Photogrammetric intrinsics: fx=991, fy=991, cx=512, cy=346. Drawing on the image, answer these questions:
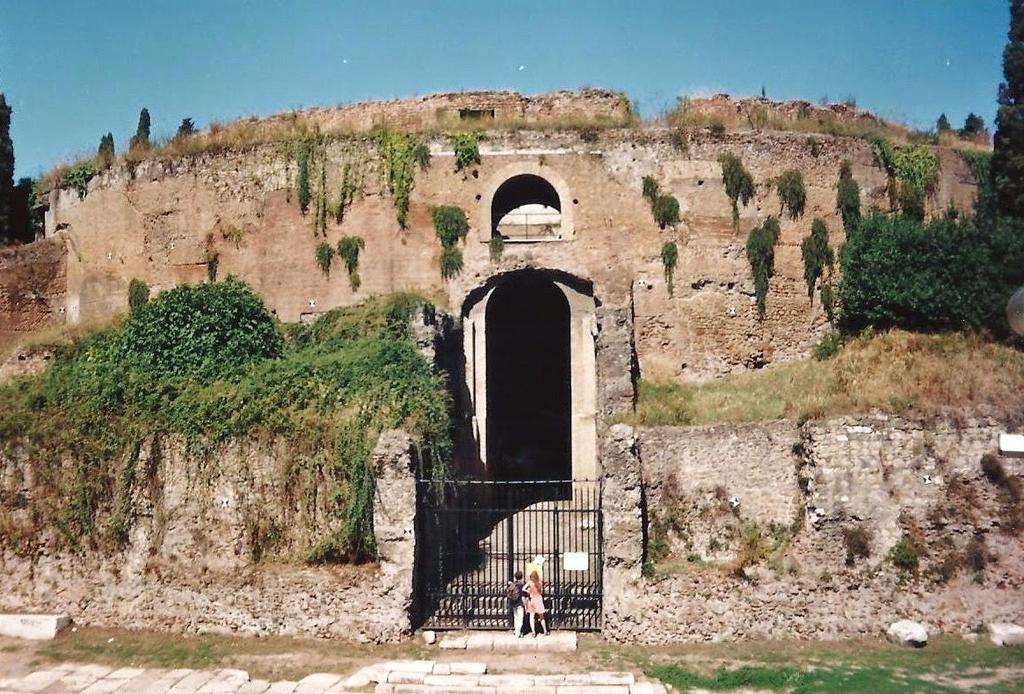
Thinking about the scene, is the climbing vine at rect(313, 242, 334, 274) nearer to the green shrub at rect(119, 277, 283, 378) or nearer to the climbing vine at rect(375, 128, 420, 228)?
the climbing vine at rect(375, 128, 420, 228)

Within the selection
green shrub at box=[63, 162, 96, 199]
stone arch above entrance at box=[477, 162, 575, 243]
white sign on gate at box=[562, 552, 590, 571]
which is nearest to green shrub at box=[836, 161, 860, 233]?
stone arch above entrance at box=[477, 162, 575, 243]

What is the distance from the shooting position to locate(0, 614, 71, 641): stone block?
12.7m

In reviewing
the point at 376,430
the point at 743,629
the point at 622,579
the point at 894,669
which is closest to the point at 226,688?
the point at 376,430

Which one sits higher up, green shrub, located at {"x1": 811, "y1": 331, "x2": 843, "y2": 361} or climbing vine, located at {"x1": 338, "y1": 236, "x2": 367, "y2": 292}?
climbing vine, located at {"x1": 338, "y1": 236, "x2": 367, "y2": 292}

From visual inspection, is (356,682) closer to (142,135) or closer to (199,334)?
(199,334)

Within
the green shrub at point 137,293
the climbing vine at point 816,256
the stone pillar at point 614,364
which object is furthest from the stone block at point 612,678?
the green shrub at point 137,293

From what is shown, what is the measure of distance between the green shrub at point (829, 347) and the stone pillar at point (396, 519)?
28.7 feet

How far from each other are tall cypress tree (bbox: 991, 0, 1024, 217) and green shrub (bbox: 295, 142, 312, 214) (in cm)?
1400

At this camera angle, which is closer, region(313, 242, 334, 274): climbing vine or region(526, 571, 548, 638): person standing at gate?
region(526, 571, 548, 638): person standing at gate

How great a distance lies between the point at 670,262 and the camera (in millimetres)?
18828

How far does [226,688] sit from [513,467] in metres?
11.1

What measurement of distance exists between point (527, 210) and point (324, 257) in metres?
4.10

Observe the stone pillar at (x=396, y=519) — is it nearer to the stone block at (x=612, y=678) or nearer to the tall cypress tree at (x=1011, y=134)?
the stone block at (x=612, y=678)

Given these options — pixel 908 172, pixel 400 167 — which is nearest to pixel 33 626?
Result: pixel 400 167
